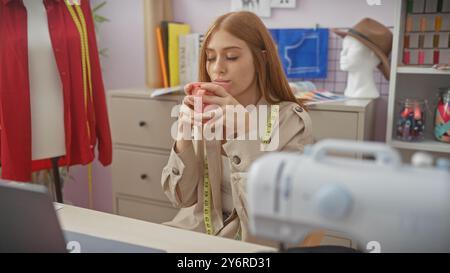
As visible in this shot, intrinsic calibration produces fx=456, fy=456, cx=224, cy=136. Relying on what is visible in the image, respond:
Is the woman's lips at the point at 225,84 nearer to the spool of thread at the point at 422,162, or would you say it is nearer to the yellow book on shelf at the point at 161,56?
the spool of thread at the point at 422,162

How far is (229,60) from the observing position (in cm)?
135

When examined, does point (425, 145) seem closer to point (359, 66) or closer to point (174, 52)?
point (359, 66)

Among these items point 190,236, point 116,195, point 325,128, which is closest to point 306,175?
point 190,236

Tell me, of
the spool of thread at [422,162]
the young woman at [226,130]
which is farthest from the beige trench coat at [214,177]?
the spool of thread at [422,162]

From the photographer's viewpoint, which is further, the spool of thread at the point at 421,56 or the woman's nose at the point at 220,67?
the spool of thread at the point at 421,56

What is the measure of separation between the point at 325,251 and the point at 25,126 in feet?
4.63

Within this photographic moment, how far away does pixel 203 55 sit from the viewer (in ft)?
4.60

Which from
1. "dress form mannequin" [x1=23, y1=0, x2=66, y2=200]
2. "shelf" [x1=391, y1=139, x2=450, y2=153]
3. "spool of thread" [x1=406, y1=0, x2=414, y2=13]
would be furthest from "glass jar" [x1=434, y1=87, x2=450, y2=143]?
"dress form mannequin" [x1=23, y1=0, x2=66, y2=200]

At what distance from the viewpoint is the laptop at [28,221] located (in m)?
0.74

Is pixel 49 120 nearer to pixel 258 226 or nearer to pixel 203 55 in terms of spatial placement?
pixel 203 55

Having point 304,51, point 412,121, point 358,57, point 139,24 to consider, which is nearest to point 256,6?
point 304,51

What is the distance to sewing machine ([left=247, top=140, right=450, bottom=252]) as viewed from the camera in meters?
0.57

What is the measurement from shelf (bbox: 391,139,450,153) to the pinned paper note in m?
0.99

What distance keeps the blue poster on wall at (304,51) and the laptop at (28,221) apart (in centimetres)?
186
